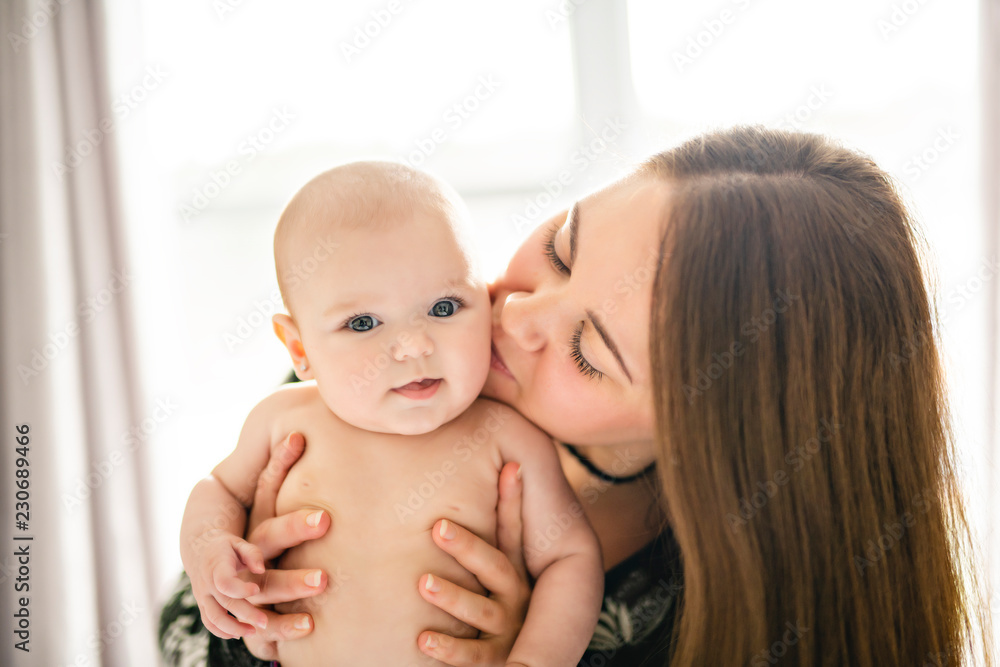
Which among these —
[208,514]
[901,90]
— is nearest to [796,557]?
[208,514]

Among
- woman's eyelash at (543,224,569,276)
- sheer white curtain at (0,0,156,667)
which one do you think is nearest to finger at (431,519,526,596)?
woman's eyelash at (543,224,569,276)

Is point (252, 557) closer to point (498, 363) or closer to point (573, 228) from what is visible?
point (498, 363)

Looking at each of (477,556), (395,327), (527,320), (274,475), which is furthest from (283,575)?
(527,320)

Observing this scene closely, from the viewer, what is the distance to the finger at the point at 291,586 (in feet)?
2.97

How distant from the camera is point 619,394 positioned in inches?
37.9

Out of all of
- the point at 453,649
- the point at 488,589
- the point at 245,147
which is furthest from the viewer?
the point at 245,147

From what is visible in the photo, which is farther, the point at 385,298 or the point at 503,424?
A: the point at 503,424

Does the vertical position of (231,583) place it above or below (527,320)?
below

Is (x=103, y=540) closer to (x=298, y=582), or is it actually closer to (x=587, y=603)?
(x=298, y=582)

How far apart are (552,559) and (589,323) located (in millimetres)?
368

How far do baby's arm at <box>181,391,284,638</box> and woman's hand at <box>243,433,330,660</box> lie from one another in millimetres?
25

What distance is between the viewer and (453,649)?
885 mm

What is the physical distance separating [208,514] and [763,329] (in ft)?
2.86

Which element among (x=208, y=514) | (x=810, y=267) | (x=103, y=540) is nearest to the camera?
(x=810, y=267)
